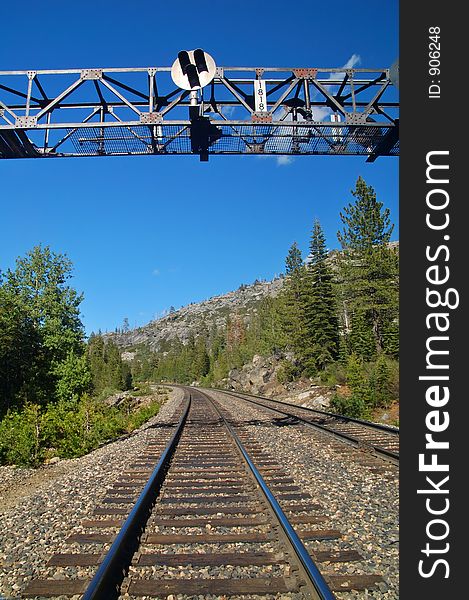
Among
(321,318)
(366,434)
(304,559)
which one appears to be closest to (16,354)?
(366,434)

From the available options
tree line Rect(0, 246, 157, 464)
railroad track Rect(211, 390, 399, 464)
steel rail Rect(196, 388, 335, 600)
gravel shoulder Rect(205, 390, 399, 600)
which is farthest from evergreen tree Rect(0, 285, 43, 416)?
Result: steel rail Rect(196, 388, 335, 600)

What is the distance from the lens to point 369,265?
2867 centimetres

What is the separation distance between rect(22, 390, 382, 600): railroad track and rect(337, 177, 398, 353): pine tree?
957 inches

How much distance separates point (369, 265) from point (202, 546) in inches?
1067

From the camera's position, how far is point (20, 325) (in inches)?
790

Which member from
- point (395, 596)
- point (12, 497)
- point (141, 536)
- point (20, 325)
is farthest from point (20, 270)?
point (395, 596)

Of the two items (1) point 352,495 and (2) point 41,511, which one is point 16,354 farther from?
(1) point 352,495

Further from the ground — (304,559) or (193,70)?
(193,70)

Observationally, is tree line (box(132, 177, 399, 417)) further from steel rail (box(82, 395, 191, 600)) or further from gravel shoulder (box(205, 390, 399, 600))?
steel rail (box(82, 395, 191, 600))

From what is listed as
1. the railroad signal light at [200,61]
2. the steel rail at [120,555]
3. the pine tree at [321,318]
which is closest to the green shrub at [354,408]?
the steel rail at [120,555]

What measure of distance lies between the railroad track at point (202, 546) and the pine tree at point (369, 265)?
2430cm

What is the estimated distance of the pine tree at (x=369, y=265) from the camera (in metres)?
28.2

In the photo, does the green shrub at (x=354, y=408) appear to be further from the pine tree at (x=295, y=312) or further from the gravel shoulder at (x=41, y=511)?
the pine tree at (x=295, y=312)

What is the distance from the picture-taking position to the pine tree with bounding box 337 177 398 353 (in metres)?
28.2
